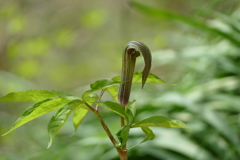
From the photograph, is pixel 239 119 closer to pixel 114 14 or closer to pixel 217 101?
pixel 217 101

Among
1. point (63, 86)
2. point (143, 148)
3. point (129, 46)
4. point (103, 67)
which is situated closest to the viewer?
point (129, 46)

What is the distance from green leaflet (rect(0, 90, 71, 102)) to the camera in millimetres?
261

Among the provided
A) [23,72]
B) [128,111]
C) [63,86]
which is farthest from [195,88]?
[63,86]

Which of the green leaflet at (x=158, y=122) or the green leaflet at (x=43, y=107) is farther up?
the green leaflet at (x=43, y=107)

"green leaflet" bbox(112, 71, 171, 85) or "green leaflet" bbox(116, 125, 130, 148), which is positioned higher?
"green leaflet" bbox(112, 71, 171, 85)

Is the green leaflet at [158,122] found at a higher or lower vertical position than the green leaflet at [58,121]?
lower

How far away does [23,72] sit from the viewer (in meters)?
2.25

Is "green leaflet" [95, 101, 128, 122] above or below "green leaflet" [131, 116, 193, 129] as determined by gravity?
above

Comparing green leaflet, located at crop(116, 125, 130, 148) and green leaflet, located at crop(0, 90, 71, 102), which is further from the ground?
green leaflet, located at crop(0, 90, 71, 102)

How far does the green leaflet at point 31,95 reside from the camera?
261mm

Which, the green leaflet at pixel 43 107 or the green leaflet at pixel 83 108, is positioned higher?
the green leaflet at pixel 43 107

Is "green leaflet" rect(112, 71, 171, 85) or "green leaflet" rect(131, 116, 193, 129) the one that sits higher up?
"green leaflet" rect(112, 71, 171, 85)

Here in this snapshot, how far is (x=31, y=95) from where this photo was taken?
27cm

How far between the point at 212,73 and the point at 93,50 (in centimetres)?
320
